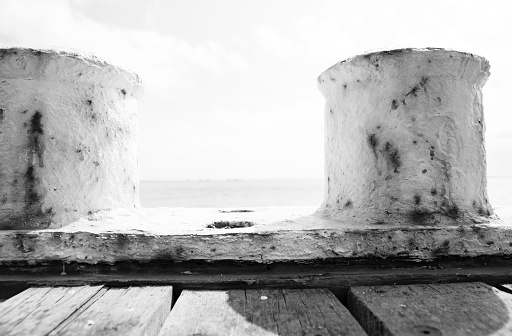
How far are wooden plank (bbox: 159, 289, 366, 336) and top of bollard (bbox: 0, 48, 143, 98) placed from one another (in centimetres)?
130

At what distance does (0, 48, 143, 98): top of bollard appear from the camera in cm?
190

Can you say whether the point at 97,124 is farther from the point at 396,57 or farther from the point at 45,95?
the point at 396,57

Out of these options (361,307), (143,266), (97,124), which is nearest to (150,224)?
(143,266)

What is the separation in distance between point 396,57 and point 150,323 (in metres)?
1.67

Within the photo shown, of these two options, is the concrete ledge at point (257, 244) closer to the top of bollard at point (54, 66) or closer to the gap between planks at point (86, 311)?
the gap between planks at point (86, 311)

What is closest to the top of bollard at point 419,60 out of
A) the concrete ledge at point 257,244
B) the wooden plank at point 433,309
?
the concrete ledge at point 257,244

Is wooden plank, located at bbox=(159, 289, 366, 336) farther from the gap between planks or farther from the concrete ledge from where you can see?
the concrete ledge

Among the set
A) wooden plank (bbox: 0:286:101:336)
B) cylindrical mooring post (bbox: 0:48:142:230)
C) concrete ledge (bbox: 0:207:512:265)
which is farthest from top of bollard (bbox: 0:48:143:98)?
wooden plank (bbox: 0:286:101:336)

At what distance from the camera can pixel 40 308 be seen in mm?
1375

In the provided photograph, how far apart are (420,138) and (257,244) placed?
0.99 m

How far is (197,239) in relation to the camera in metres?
1.70

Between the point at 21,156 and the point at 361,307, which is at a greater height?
the point at 21,156

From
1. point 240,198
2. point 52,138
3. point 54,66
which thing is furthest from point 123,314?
point 240,198

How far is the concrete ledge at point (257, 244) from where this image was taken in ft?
5.56
